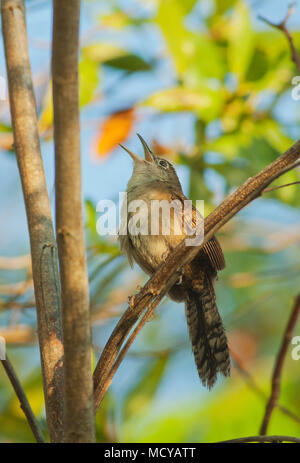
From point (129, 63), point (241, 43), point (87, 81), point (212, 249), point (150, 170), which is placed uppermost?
point (129, 63)

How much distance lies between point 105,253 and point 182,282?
2.01 ft

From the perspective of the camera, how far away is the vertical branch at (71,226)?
5.38 feet

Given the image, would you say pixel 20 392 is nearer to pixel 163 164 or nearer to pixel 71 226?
pixel 71 226

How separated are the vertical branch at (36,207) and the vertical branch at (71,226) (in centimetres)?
47

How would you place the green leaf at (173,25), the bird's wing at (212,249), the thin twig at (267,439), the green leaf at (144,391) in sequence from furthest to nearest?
1. the green leaf at (173,25)
2. the green leaf at (144,391)
3. the bird's wing at (212,249)
4. the thin twig at (267,439)

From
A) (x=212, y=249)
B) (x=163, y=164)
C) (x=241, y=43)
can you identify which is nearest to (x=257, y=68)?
(x=241, y=43)

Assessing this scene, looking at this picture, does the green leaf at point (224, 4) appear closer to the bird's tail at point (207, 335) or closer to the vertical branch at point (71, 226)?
the bird's tail at point (207, 335)

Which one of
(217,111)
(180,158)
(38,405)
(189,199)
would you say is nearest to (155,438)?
(38,405)

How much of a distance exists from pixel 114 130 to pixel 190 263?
5.16 feet

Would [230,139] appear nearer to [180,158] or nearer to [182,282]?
[180,158]

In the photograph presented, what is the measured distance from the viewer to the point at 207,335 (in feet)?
12.6

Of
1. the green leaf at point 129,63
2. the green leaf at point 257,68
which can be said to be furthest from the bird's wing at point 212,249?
the green leaf at point 129,63

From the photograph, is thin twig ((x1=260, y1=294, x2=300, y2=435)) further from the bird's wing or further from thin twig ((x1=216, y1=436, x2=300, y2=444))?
the bird's wing

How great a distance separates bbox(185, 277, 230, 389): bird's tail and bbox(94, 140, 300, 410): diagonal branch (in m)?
1.40
